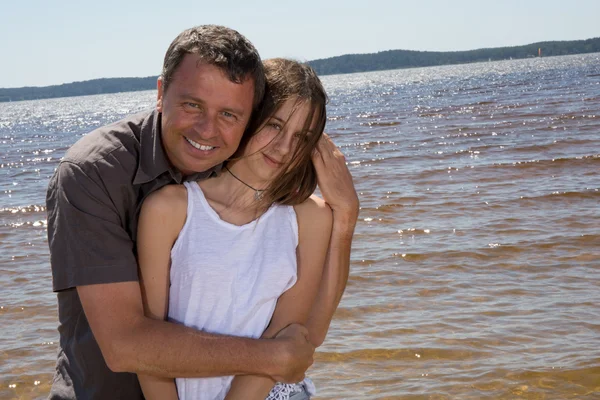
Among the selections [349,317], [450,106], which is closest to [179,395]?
[349,317]

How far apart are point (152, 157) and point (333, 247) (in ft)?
2.74

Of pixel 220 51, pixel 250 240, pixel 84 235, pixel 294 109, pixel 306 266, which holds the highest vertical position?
pixel 220 51

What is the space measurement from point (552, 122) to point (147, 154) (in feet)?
58.1

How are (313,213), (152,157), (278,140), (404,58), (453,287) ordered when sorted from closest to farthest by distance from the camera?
(152,157), (278,140), (313,213), (453,287), (404,58)

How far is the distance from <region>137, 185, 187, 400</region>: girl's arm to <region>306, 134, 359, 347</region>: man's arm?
2.01 ft

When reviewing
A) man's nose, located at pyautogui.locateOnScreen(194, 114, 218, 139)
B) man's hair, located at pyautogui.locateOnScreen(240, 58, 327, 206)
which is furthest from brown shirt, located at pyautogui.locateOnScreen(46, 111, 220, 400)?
man's hair, located at pyautogui.locateOnScreen(240, 58, 327, 206)

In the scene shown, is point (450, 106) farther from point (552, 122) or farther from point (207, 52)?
point (207, 52)

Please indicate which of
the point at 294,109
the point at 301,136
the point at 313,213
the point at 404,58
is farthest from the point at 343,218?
the point at 404,58

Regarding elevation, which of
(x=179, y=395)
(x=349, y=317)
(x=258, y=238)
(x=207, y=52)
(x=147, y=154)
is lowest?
(x=349, y=317)

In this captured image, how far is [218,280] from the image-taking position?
9.30ft

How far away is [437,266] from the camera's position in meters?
6.86

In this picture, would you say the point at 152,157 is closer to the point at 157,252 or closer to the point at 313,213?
the point at 157,252

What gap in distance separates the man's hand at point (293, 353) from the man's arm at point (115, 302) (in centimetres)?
7

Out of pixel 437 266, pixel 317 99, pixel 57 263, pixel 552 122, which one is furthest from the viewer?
pixel 552 122
